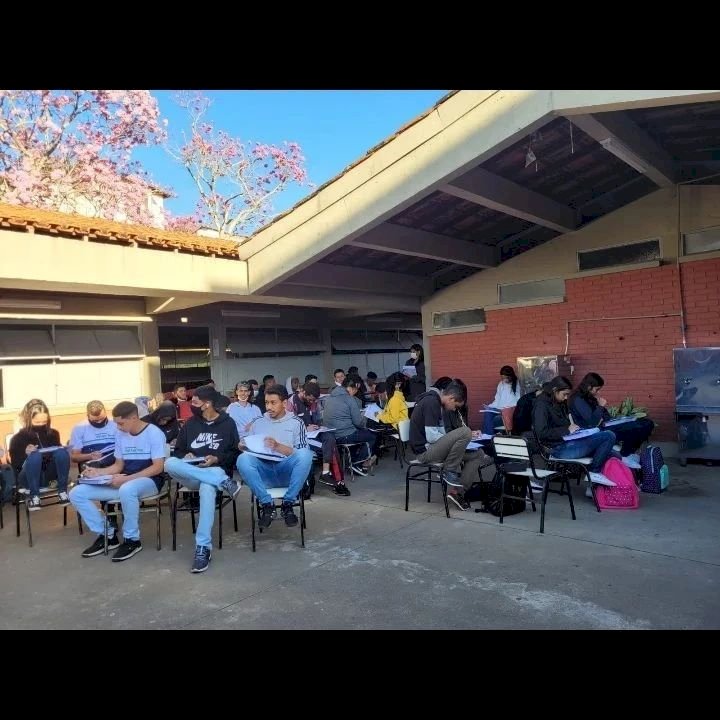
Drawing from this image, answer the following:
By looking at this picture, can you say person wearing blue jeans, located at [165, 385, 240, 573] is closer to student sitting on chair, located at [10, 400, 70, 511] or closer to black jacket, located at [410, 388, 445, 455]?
student sitting on chair, located at [10, 400, 70, 511]

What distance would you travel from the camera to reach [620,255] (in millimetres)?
8133

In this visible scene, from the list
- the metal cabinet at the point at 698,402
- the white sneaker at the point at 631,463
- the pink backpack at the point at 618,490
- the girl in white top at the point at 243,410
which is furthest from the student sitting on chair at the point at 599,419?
the girl in white top at the point at 243,410

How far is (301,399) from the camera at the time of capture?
7930 millimetres

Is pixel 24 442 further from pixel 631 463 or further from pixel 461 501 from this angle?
pixel 631 463

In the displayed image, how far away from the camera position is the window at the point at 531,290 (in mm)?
8750

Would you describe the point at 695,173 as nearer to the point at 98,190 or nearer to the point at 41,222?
the point at 41,222

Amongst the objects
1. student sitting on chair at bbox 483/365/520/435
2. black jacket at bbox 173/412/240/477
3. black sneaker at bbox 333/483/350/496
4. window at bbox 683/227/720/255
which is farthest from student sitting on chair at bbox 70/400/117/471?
window at bbox 683/227/720/255

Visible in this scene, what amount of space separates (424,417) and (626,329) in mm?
3985

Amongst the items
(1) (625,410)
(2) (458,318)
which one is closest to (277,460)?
(1) (625,410)

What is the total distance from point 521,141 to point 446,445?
3369mm

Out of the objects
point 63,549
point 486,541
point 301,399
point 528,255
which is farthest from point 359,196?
point 63,549

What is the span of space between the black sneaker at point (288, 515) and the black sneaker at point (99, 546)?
145 cm

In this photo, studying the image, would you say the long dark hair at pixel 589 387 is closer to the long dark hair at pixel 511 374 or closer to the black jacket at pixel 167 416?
the long dark hair at pixel 511 374
